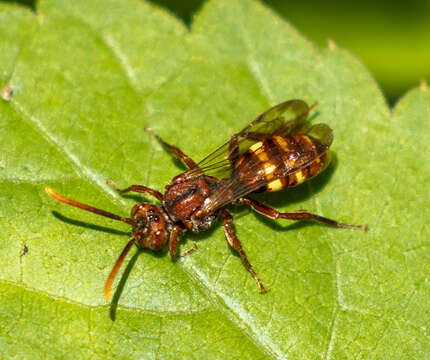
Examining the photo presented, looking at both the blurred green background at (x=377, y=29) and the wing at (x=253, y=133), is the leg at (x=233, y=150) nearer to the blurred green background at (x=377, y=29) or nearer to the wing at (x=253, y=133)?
the wing at (x=253, y=133)

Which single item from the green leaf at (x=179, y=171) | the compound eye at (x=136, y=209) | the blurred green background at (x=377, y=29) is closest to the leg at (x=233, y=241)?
the green leaf at (x=179, y=171)

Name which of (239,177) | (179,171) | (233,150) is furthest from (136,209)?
(233,150)

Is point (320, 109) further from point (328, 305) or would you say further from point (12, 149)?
point (12, 149)

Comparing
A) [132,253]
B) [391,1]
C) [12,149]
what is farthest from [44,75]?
[391,1]

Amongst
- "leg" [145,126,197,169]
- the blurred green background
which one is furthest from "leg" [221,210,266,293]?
the blurred green background

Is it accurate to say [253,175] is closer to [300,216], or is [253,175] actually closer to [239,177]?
[239,177]

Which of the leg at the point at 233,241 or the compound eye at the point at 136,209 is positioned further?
the compound eye at the point at 136,209

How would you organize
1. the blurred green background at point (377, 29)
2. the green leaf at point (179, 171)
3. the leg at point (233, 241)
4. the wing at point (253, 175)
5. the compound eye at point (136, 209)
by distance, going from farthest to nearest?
the blurred green background at point (377, 29) → the wing at point (253, 175) → the compound eye at point (136, 209) → the leg at point (233, 241) → the green leaf at point (179, 171)
